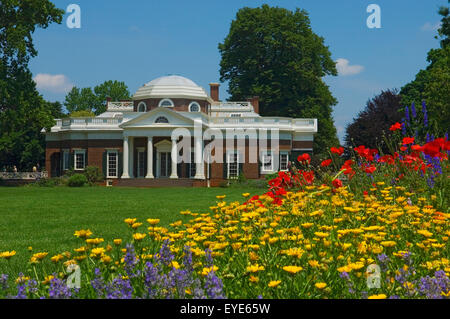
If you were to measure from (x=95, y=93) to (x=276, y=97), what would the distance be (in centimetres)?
3407

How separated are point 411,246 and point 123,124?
38.6 meters

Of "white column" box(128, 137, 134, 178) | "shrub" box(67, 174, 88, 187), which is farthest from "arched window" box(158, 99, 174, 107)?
"shrub" box(67, 174, 88, 187)

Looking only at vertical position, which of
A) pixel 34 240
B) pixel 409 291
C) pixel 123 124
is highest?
pixel 123 124

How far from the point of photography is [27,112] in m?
38.0

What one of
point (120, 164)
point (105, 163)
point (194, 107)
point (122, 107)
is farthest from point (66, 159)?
point (194, 107)

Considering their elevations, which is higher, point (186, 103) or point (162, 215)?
point (186, 103)

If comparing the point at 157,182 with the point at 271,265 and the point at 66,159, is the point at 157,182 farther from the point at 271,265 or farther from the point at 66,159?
the point at 271,265

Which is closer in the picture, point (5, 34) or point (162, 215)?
point (162, 215)

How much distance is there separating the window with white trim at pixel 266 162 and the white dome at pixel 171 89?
786 cm

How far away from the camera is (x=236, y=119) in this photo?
4428cm

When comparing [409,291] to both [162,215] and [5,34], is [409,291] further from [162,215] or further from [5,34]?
[5,34]
